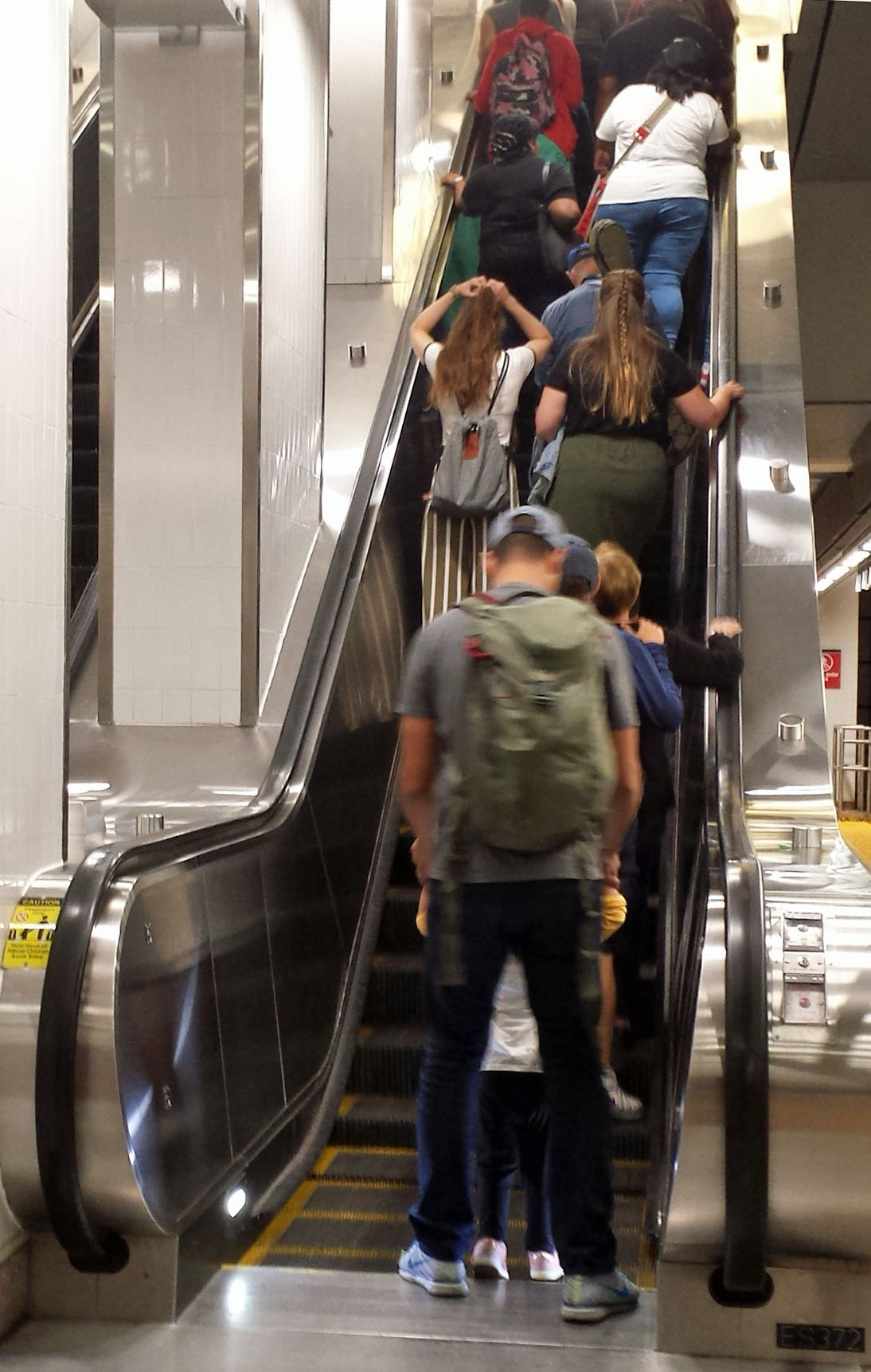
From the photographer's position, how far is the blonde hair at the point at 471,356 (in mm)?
5758

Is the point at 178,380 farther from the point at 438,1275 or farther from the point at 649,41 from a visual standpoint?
the point at 649,41

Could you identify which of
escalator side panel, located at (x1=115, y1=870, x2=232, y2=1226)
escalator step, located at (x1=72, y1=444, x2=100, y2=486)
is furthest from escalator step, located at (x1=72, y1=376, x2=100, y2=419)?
escalator side panel, located at (x1=115, y1=870, x2=232, y2=1226)

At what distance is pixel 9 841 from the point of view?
3.09 m

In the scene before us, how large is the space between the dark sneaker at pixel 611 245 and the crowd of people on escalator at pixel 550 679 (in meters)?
0.01

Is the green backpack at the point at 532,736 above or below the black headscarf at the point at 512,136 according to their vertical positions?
below

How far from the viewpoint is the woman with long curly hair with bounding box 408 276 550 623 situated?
18.9 feet

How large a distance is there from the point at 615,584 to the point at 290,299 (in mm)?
2209

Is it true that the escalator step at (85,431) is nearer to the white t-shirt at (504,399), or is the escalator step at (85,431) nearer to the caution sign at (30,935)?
the white t-shirt at (504,399)

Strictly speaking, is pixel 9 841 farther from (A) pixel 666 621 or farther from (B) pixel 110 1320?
(A) pixel 666 621

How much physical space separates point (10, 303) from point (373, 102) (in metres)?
5.49

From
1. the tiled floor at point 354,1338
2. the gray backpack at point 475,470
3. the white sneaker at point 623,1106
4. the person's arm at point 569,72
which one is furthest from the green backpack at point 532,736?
the person's arm at point 569,72

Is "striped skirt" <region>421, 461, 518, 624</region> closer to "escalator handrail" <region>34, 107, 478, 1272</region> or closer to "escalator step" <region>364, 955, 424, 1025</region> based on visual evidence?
"escalator handrail" <region>34, 107, 478, 1272</region>

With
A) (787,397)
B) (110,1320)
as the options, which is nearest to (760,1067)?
(110,1320)

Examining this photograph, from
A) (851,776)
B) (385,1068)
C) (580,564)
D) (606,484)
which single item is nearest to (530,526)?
(580,564)
